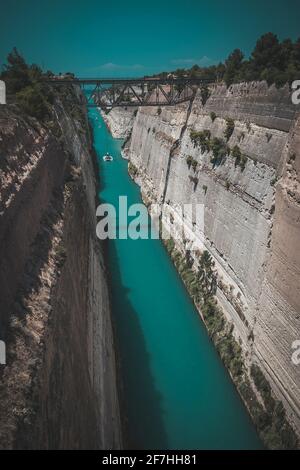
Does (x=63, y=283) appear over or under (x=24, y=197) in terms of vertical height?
under

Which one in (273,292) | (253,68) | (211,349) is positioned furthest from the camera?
(253,68)

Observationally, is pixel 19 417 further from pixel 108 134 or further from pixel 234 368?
pixel 108 134

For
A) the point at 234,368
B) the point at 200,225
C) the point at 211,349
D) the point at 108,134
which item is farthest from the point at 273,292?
the point at 108,134

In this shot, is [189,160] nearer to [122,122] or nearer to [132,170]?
[132,170]

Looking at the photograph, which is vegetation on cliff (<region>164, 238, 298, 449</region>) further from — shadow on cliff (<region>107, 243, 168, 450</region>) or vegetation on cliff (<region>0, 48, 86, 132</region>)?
vegetation on cliff (<region>0, 48, 86, 132</region>)

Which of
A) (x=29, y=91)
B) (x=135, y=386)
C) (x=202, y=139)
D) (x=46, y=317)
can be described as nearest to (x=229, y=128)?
(x=202, y=139)

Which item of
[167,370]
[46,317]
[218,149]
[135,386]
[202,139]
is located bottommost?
[167,370]

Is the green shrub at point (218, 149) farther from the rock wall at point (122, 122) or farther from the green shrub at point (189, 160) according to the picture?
the rock wall at point (122, 122)
